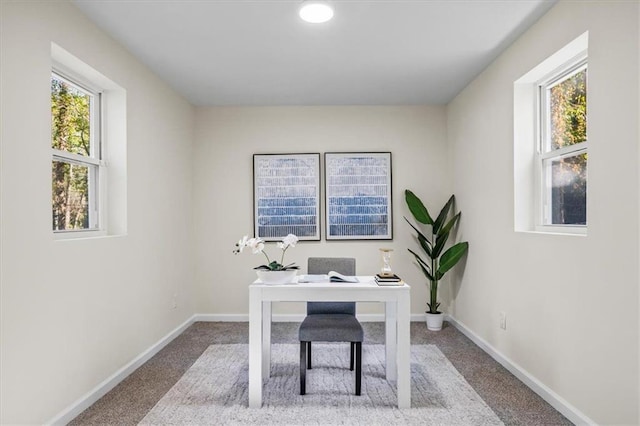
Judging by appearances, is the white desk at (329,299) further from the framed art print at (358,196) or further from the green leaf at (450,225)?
the framed art print at (358,196)

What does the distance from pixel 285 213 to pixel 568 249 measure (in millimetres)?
3193

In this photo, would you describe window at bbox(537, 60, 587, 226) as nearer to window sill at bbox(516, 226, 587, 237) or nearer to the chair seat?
window sill at bbox(516, 226, 587, 237)

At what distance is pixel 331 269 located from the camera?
349 cm

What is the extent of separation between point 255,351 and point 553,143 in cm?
256

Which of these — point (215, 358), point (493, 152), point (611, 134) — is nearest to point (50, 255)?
point (215, 358)

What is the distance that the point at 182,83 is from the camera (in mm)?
4270

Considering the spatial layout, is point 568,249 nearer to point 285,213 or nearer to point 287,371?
point 287,371

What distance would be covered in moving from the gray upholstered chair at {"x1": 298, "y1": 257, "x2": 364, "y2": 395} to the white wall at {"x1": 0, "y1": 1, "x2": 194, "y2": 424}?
1.41 m

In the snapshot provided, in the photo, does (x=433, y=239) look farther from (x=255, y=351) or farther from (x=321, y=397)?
(x=255, y=351)

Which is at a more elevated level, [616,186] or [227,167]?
[227,167]

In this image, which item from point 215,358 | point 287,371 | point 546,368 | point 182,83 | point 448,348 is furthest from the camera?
point 182,83

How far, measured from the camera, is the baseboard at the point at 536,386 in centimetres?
247

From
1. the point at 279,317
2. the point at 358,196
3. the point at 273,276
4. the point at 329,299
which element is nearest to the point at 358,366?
the point at 329,299

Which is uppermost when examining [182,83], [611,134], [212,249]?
[182,83]
